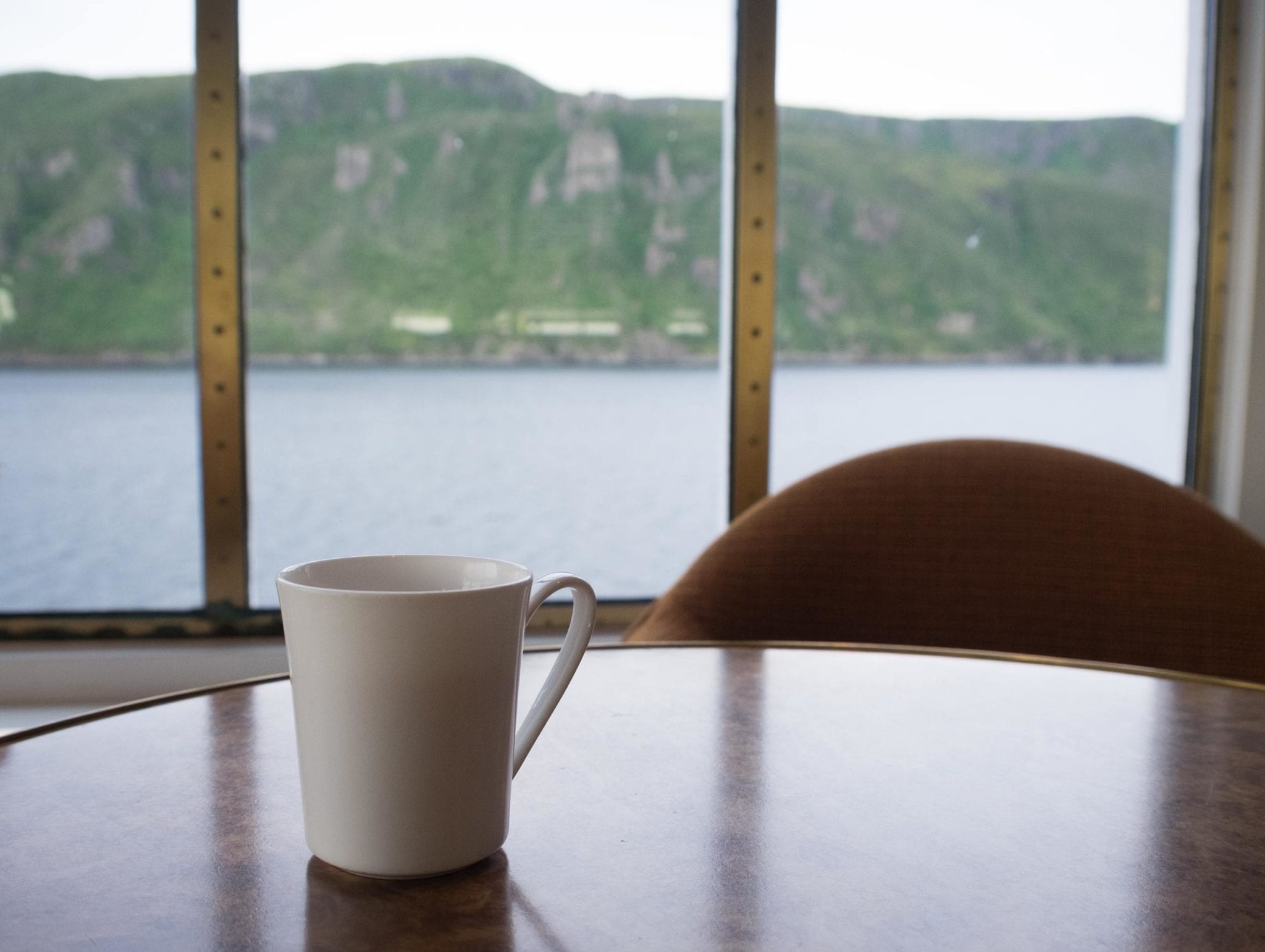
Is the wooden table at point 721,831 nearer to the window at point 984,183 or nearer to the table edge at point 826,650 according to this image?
the table edge at point 826,650

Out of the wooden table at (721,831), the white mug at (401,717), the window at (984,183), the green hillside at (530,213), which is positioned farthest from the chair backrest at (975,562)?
the green hillside at (530,213)

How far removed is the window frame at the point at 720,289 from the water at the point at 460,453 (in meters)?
0.05

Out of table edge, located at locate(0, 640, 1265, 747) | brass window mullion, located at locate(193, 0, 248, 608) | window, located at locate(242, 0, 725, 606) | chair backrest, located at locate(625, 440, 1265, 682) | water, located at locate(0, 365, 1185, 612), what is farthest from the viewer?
water, located at locate(0, 365, 1185, 612)

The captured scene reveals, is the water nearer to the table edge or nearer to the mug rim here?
the table edge

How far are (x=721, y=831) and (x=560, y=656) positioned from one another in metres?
0.09

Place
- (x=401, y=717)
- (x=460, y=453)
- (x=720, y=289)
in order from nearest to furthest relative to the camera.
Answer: (x=401, y=717) < (x=720, y=289) < (x=460, y=453)

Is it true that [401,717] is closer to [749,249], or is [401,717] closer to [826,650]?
[826,650]

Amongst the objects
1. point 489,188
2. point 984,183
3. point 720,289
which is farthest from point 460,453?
point 720,289

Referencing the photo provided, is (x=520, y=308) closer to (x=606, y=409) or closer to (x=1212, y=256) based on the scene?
(x=1212, y=256)

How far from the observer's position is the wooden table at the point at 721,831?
0.33m

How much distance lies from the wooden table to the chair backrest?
0.40 metres

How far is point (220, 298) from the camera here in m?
1.99

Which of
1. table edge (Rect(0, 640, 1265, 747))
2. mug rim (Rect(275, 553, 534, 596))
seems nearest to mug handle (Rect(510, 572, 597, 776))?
mug rim (Rect(275, 553, 534, 596))

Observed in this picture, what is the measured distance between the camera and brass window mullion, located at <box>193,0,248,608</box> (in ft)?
6.35
